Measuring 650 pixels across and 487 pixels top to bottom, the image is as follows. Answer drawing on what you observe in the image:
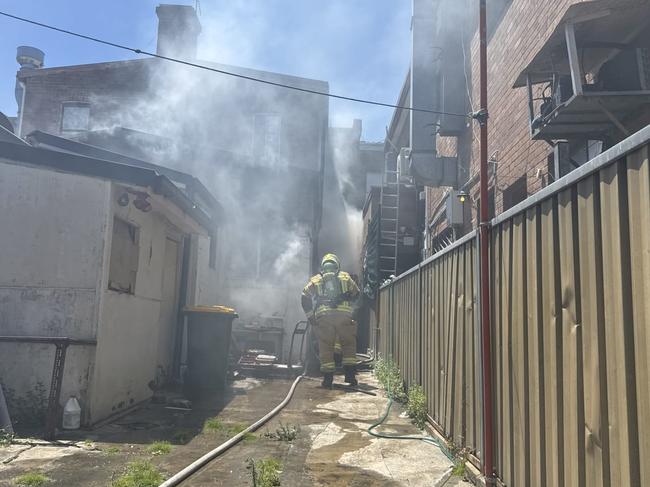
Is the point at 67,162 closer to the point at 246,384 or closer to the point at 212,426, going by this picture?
the point at 212,426

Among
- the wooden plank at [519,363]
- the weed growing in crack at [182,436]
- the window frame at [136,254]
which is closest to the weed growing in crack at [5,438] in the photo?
the weed growing in crack at [182,436]

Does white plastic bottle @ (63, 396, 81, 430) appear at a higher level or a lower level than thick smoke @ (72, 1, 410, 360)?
lower

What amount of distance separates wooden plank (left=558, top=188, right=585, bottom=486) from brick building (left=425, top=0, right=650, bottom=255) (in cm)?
199

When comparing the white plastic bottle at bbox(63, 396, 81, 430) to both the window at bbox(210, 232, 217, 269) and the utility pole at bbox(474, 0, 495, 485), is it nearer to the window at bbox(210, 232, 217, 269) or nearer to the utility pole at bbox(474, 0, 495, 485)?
the utility pole at bbox(474, 0, 495, 485)

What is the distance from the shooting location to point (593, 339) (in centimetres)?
229

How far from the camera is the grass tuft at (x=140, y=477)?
3.65 metres

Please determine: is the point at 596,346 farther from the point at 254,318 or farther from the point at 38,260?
the point at 254,318

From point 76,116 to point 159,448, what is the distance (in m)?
18.3

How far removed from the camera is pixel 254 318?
13562mm

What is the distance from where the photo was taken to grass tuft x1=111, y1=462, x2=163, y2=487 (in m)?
3.65

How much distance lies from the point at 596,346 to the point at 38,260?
541cm

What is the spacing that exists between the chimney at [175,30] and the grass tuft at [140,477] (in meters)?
18.5

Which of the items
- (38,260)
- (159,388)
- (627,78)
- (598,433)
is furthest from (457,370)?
(159,388)

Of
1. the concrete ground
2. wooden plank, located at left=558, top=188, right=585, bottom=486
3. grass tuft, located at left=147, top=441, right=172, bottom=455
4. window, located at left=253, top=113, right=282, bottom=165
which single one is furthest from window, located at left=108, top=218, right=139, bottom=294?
window, located at left=253, top=113, right=282, bottom=165
